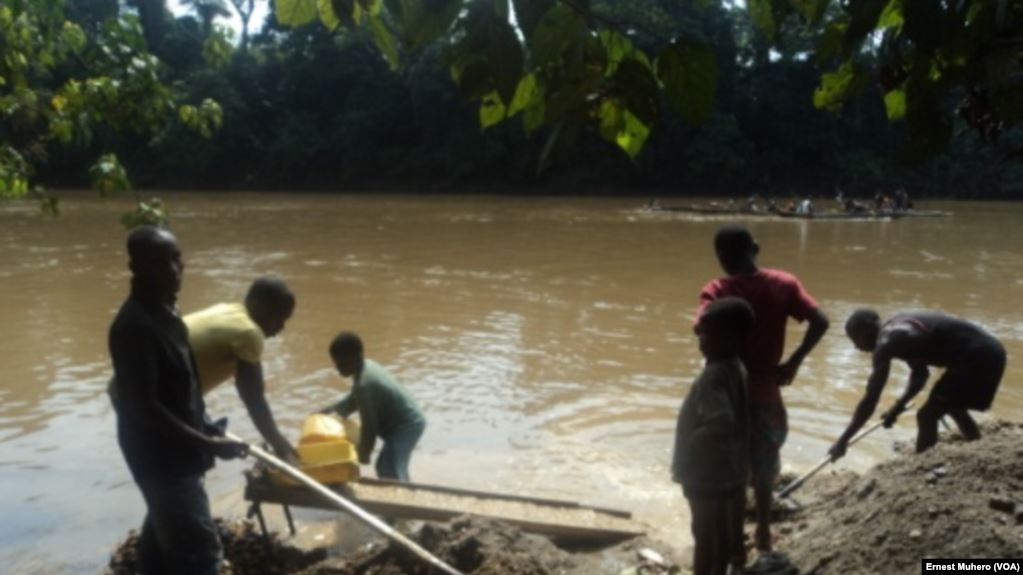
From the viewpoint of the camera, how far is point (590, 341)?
10906 millimetres

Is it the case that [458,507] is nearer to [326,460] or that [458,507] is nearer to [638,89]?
[326,460]

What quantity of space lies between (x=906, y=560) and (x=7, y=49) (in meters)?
4.13

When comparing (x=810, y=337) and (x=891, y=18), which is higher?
(x=891, y=18)

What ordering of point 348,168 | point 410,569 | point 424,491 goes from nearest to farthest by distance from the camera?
point 410,569 < point 424,491 < point 348,168

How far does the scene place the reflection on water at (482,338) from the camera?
6078mm

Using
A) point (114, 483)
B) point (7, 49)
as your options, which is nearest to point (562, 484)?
point (114, 483)

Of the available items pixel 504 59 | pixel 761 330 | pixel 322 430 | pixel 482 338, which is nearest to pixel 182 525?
pixel 322 430

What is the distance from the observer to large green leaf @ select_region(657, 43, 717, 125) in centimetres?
155

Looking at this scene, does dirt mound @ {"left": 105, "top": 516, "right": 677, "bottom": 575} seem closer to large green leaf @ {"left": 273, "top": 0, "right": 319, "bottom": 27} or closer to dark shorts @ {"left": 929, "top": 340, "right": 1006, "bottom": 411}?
dark shorts @ {"left": 929, "top": 340, "right": 1006, "bottom": 411}

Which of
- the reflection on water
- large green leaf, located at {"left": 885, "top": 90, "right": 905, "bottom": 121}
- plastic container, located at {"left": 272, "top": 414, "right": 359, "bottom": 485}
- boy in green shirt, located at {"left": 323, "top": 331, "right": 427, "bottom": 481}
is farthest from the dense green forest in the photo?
large green leaf, located at {"left": 885, "top": 90, "right": 905, "bottom": 121}

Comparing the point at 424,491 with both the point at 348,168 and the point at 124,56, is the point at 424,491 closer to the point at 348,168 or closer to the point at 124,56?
the point at 124,56

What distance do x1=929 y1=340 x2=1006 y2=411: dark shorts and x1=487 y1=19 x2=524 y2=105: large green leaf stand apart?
13.0 feet

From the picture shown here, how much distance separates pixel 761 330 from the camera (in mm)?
3922

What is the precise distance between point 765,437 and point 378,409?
2.22 meters
